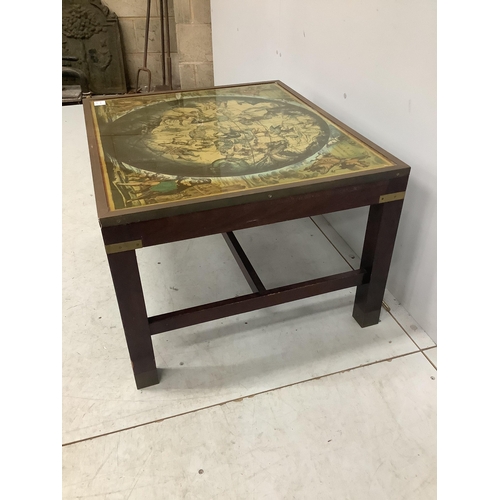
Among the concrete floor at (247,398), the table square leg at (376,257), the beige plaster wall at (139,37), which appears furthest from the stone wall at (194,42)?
the table square leg at (376,257)

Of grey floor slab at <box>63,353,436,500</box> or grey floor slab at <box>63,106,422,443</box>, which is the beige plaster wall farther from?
grey floor slab at <box>63,353,436,500</box>

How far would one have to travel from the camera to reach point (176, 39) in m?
3.79

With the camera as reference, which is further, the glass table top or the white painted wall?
the white painted wall

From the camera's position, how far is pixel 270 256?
188 centimetres

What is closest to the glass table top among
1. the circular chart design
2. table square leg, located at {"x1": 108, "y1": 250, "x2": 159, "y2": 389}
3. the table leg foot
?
the circular chart design

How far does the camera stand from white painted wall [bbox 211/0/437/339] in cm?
133

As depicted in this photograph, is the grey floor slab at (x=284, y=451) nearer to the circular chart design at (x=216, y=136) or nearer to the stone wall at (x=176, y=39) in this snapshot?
the circular chart design at (x=216, y=136)

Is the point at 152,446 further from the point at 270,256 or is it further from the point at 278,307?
Answer: the point at 270,256

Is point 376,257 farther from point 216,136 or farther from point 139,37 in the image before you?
point 139,37

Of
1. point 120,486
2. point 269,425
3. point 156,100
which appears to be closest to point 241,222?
point 269,425

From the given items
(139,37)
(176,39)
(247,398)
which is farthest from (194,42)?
(247,398)

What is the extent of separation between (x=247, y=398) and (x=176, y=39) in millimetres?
3369

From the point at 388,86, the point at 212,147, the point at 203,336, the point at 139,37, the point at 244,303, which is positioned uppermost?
the point at 388,86
